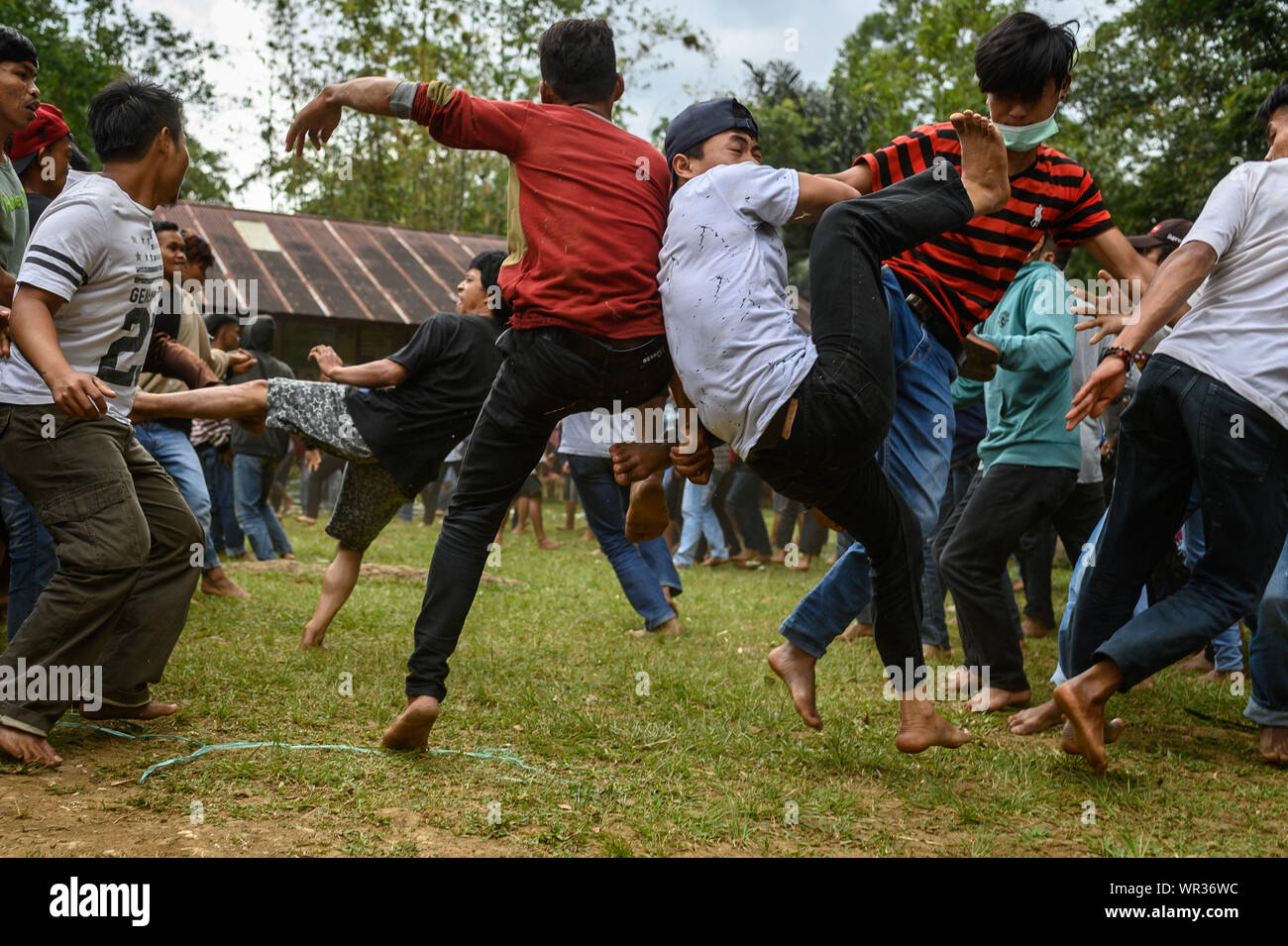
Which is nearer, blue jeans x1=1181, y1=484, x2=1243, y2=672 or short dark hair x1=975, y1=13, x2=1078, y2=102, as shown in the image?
short dark hair x1=975, y1=13, x2=1078, y2=102

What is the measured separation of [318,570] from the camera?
902 centimetres

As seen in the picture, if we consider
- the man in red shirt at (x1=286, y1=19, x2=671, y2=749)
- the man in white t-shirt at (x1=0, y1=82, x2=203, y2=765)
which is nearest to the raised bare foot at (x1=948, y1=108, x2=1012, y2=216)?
the man in red shirt at (x1=286, y1=19, x2=671, y2=749)

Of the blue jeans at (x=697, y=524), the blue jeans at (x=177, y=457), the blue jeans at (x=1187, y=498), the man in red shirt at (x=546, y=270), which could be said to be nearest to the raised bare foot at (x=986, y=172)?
the blue jeans at (x=1187, y=498)

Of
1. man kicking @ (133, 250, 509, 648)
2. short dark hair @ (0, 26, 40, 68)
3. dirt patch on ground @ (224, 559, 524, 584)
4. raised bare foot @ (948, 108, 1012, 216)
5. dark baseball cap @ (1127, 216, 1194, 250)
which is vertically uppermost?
short dark hair @ (0, 26, 40, 68)

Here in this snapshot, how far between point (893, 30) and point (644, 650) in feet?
143

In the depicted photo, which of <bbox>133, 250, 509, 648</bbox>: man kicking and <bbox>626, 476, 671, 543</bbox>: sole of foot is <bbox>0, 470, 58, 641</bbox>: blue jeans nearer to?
<bbox>133, 250, 509, 648</bbox>: man kicking

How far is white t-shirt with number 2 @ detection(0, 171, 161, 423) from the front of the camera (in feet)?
11.1

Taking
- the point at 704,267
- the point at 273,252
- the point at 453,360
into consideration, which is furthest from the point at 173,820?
the point at 273,252

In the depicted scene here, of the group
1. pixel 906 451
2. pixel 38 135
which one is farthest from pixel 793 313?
pixel 38 135

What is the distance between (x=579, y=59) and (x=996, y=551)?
2.71 meters

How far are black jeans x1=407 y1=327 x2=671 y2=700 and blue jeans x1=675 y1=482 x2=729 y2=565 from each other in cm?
763

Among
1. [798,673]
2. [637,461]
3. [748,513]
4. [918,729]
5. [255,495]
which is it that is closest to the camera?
[918,729]

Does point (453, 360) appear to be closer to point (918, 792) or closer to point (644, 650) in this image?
point (644, 650)

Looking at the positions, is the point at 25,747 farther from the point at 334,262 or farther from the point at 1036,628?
the point at 334,262
